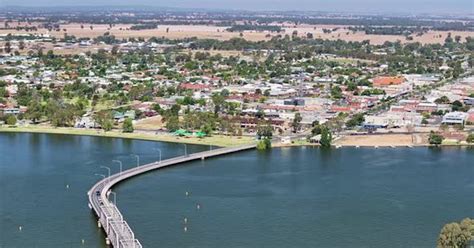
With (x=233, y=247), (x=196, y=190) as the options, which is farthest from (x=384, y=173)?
(x=233, y=247)

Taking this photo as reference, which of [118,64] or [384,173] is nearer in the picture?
[384,173]

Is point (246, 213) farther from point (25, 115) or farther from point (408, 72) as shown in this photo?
point (408, 72)

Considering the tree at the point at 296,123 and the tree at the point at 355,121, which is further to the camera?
the tree at the point at 355,121

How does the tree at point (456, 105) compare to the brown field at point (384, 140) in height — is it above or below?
above

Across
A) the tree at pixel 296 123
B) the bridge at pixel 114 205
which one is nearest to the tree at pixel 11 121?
the bridge at pixel 114 205

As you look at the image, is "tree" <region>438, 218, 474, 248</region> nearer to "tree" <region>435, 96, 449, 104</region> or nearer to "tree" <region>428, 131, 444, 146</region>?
"tree" <region>428, 131, 444, 146</region>

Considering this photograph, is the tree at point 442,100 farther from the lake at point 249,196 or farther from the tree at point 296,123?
the lake at point 249,196

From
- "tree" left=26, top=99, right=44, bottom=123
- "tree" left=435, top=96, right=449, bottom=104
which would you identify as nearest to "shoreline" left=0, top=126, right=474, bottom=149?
"tree" left=26, top=99, right=44, bottom=123
